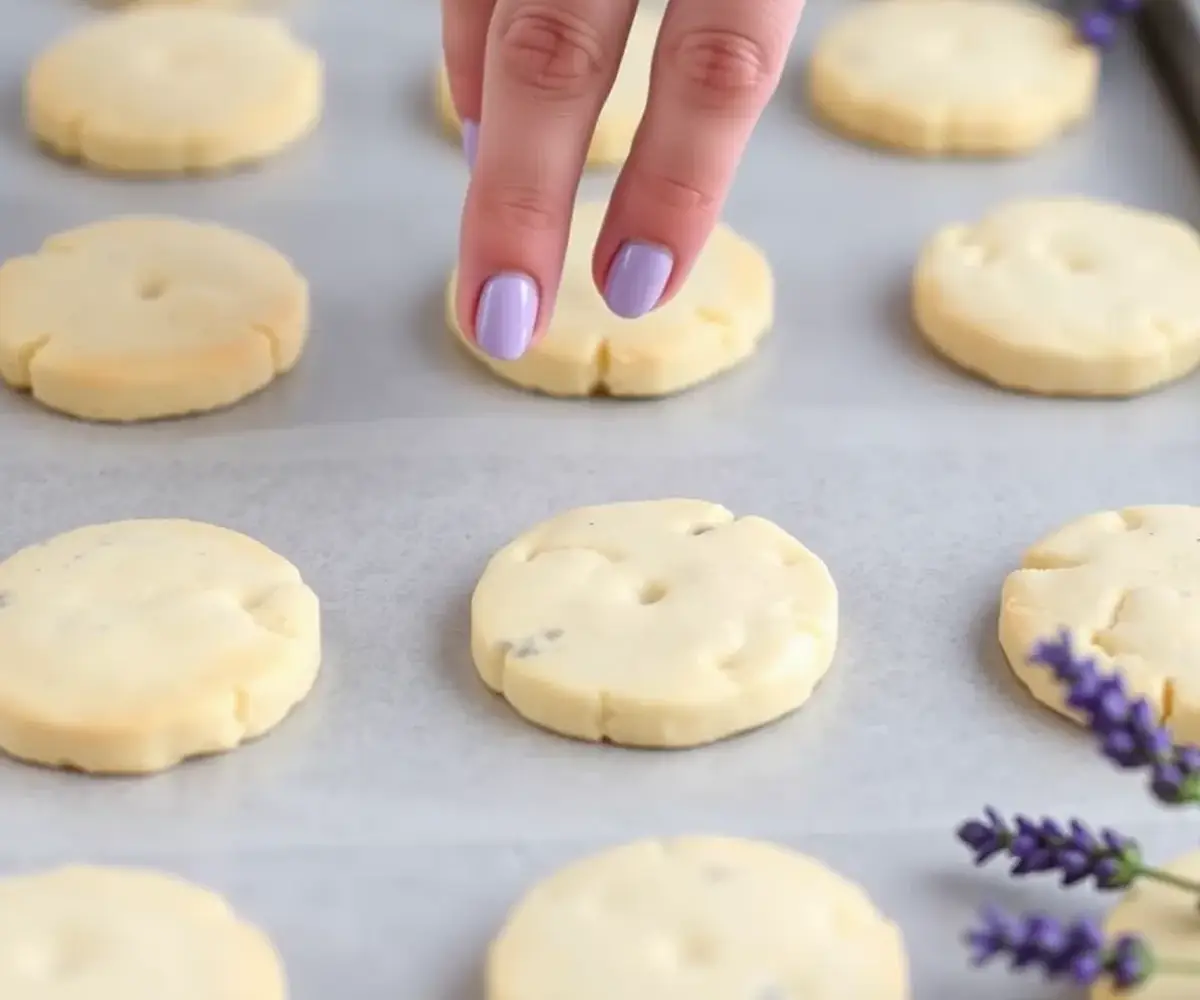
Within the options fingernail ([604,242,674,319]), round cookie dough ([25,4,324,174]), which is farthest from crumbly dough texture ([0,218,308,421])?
fingernail ([604,242,674,319])

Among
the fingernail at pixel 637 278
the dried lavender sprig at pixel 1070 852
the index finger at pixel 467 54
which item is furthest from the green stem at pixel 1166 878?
the index finger at pixel 467 54

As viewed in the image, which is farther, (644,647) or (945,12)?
(945,12)

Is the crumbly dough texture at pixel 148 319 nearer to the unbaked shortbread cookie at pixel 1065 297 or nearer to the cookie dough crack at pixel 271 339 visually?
the cookie dough crack at pixel 271 339

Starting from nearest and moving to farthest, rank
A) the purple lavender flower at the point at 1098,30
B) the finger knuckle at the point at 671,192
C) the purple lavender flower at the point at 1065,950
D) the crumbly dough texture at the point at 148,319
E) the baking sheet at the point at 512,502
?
the purple lavender flower at the point at 1065,950
the baking sheet at the point at 512,502
the finger knuckle at the point at 671,192
the crumbly dough texture at the point at 148,319
the purple lavender flower at the point at 1098,30

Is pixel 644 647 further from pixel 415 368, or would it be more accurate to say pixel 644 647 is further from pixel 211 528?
pixel 415 368

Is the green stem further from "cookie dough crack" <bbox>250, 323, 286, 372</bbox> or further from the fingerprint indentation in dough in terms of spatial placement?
"cookie dough crack" <bbox>250, 323, 286, 372</bbox>

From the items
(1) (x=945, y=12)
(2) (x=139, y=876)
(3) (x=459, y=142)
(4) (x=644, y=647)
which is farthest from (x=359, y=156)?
(2) (x=139, y=876)

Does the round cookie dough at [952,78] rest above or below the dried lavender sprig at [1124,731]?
below
